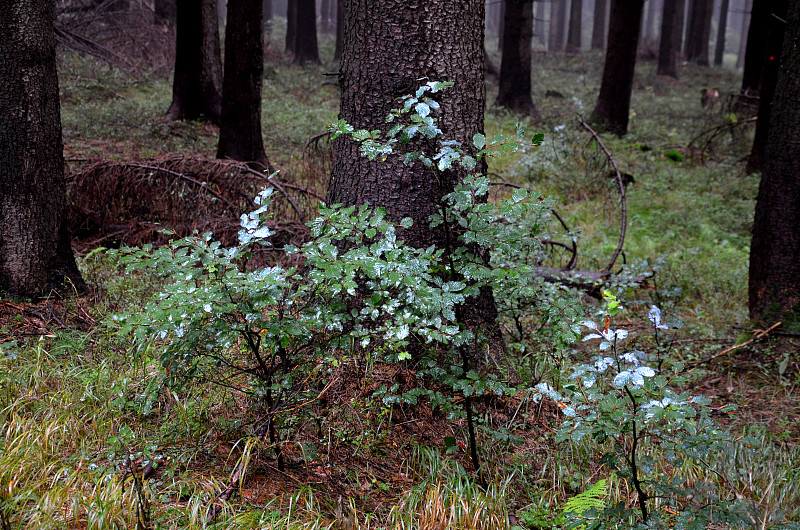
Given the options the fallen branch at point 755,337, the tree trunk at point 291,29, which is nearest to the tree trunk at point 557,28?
the tree trunk at point 291,29

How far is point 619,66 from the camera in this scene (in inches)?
529

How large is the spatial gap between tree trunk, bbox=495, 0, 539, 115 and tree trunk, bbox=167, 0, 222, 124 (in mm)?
7336

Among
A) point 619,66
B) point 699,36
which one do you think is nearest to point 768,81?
point 619,66

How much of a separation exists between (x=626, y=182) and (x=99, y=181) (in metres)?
8.06

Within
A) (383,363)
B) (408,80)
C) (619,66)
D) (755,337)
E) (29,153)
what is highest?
(619,66)

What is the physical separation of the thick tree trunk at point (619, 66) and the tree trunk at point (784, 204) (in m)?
8.72

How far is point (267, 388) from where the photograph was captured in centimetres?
278

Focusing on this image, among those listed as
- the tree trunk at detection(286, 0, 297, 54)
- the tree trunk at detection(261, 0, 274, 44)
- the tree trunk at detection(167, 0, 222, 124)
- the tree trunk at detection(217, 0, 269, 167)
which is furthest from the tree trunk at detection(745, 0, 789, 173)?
the tree trunk at detection(261, 0, 274, 44)

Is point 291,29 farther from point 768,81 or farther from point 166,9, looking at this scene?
point 768,81

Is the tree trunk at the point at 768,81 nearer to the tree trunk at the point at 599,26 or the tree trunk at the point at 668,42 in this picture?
the tree trunk at the point at 668,42

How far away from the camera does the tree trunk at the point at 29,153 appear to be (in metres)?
4.31

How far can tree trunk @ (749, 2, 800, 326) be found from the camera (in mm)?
4953

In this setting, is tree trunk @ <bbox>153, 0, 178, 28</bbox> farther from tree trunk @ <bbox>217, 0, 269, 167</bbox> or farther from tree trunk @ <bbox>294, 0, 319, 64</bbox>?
tree trunk @ <bbox>217, 0, 269, 167</bbox>

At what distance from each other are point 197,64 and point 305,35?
37.3 ft
